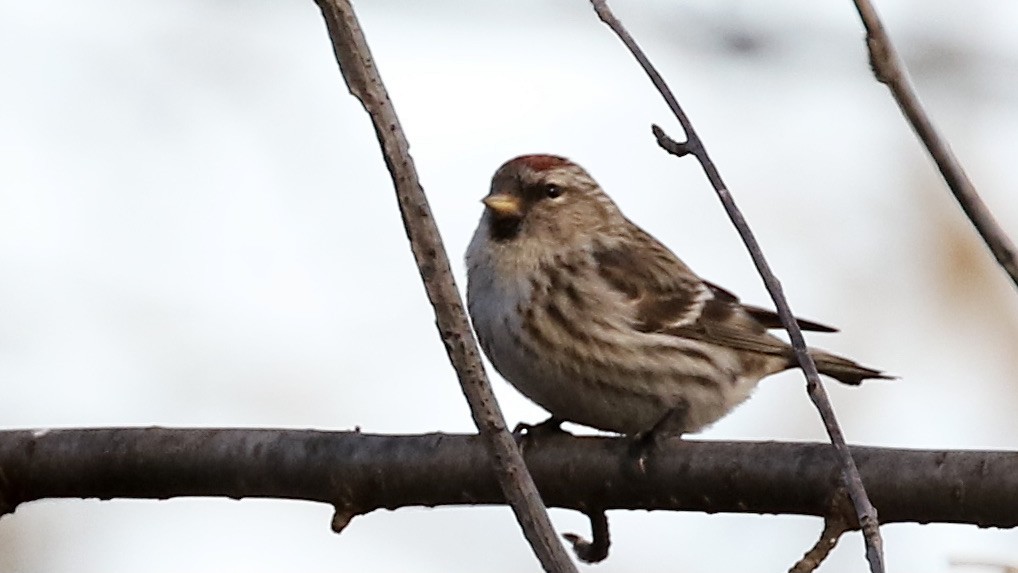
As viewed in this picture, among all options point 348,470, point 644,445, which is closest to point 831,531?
point 644,445

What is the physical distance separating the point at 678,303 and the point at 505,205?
18.7 inches

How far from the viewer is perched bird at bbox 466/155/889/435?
11.3 feet

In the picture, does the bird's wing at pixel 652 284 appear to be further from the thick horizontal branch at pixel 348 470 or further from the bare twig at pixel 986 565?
the bare twig at pixel 986 565

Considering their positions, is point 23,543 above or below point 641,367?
below

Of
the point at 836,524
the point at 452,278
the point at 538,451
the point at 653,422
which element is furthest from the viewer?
the point at 653,422

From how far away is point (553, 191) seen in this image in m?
3.89

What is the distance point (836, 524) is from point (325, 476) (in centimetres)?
81

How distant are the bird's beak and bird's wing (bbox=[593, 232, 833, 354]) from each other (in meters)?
0.22

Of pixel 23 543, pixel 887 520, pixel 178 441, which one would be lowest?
pixel 23 543

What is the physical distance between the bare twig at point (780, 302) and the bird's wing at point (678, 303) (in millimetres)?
1877

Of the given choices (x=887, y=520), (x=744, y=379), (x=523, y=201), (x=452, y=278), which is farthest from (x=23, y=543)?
(x=452, y=278)

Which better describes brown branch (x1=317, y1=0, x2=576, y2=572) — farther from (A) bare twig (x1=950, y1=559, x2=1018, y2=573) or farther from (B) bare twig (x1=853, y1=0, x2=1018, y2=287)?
(A) bare twig (x1=950, y1=559, x2=1018, y2=573)

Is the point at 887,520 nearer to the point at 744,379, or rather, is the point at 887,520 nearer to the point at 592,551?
the point at 592,551

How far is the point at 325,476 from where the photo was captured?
2.62m
